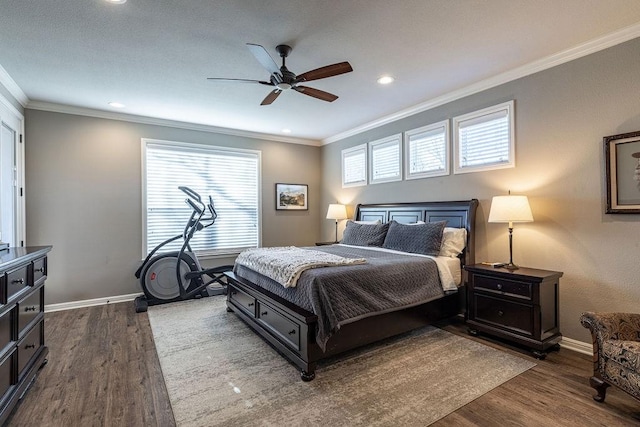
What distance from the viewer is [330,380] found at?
2494mm

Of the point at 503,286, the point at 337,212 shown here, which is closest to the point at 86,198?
the point at 337,212

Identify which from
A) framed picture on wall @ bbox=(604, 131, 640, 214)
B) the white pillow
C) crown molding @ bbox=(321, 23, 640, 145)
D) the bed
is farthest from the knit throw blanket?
crown molding @ bbox=(321, 23, 640, 145)

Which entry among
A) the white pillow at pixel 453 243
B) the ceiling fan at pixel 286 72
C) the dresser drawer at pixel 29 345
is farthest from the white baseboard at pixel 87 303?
the white pillow at pixel 453 243

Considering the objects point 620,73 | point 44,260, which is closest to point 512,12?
point 620,73

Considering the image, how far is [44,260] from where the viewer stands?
2713mm

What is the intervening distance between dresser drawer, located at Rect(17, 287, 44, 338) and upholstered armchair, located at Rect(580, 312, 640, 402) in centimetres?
401

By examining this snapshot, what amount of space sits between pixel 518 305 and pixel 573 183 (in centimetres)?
131

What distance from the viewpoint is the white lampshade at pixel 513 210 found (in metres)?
3.06

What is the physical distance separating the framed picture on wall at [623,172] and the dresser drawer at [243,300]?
3523mm

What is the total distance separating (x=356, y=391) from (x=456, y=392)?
29.1 inches

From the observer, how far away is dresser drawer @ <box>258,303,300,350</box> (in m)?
2.66

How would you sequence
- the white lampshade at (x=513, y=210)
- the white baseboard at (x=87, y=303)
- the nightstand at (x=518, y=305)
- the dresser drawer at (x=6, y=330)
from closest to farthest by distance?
1. the dresser drawer at (x=6, y=330)
2. the nightstand at (x=518, y=305)
3. the white lampshade at (x=513, y=210)
4. the white baseboard at (x=87, y=303)

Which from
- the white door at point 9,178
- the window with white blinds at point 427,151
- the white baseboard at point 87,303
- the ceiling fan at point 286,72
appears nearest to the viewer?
the ceiling fan at point 286,72

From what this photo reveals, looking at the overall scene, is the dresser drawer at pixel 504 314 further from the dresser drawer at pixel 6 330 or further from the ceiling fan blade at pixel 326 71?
the dresser drawer at pixel 6 330
